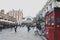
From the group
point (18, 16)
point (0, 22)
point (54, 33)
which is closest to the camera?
point (54, 33)

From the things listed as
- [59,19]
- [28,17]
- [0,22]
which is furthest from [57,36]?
[28,17]

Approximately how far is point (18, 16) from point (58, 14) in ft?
595

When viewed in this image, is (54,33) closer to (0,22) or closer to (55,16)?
(55,16)

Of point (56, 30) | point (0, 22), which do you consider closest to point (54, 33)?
point (56, 30)

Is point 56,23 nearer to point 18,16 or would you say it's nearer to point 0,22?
point 0,22

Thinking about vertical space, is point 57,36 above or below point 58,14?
below

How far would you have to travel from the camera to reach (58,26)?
60.3 feet

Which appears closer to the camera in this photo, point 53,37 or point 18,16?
point 53,37

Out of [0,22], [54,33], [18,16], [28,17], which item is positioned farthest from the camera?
[18,16]

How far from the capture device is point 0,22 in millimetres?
71812

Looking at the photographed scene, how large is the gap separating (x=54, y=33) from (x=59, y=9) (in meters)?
2.02

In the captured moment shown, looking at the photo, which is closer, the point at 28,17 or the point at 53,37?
the point at 53,37

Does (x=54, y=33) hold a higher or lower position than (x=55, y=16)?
lower

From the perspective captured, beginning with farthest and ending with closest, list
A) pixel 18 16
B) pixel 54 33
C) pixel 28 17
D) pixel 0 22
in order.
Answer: pixel 18 16 → pixel 28 17 → pixel 0 22 → pixel 54 33
